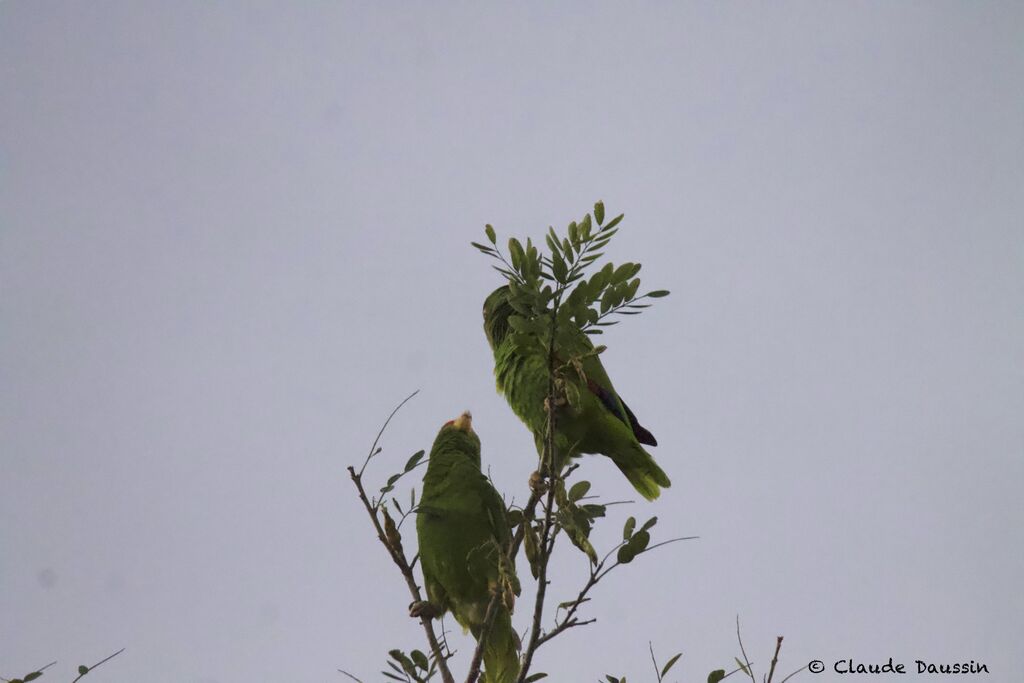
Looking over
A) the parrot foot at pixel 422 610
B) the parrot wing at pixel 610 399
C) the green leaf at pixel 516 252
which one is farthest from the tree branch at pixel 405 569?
the parrot wing at pixel 610 399

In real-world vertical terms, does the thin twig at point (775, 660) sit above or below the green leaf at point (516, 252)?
below

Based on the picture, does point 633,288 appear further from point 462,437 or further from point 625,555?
point 462,437

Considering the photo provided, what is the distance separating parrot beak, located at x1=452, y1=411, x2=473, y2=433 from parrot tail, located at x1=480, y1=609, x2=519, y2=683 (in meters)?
1.32

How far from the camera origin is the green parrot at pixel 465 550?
14.5ft

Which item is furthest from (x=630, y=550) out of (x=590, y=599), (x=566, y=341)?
(x=566, y=341)

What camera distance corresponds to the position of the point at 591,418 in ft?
16.4

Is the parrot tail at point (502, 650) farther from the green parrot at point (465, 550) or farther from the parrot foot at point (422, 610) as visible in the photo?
the parrot foot at point (422, 610)

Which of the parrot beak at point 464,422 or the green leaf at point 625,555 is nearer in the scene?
the green leaf at point 625,555

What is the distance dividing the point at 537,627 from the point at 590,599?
10.2 inches

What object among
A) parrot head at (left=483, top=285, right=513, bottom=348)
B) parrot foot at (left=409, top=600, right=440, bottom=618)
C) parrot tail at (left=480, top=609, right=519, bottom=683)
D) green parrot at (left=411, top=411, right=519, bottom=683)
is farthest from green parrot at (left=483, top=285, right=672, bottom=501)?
parrot foot at (left=409, top=600, right=440, bottom=618)

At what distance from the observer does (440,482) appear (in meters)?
4.88

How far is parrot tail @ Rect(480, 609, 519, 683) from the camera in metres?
4.36

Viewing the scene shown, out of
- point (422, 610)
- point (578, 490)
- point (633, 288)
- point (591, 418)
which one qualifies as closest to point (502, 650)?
point (422, 610)

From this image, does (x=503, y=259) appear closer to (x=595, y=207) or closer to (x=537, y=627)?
(x=595, y=207)
